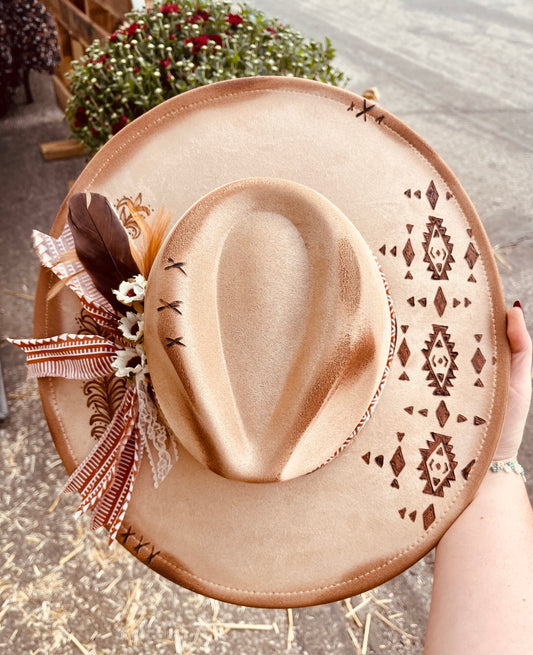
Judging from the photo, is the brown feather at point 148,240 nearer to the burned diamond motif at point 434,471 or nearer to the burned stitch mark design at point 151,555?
the burned stitch mark design at point 151,555

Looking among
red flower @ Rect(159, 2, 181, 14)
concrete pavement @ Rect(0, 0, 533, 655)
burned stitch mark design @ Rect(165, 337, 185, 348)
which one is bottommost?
concrete pavement @ Rect(0, 0, 533, 655)

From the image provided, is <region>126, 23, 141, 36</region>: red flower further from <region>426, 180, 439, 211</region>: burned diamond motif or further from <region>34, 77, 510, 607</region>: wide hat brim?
<region>426, 180, 439, 211</region>: burned diamond motif

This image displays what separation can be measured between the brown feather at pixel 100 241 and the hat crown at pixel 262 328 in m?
0.13

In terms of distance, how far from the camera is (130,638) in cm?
188

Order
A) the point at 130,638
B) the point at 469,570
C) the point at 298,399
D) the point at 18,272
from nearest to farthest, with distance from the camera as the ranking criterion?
the point at 298,399 < the point at 469,570 < the point at 130,638 < the point at 18,272

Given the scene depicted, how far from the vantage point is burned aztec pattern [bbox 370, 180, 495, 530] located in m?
1.13

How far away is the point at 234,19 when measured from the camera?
218 cm

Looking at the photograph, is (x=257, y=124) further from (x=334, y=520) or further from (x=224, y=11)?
(x=224, y=11)

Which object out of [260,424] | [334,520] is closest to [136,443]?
[260,424]

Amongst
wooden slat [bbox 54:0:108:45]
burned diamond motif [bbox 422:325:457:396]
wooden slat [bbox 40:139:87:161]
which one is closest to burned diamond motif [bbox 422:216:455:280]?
burned diamond motif [bbox 422:325:457:396]

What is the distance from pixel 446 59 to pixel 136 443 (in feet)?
15.4

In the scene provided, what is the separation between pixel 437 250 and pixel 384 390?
1.00ft

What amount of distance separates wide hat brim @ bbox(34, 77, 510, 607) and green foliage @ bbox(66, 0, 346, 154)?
0.99 metres

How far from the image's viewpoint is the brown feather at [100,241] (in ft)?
3.50
